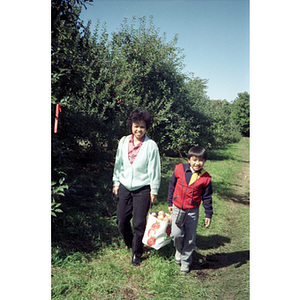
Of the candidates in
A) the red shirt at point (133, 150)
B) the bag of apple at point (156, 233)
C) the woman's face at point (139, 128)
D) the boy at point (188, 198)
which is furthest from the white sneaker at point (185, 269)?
the woman's face at point (139, 128)

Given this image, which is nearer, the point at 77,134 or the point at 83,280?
the point at 83,280

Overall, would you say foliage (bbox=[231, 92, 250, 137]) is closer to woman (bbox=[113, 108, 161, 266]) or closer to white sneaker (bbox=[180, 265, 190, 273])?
woman (bbox=[113, 108, 161, 266])

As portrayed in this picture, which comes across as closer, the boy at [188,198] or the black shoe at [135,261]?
the boy at [188,198]

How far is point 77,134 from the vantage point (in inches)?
131

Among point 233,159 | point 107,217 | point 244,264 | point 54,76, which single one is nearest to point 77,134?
point 54,76

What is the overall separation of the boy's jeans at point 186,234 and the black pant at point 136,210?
0.33 meters

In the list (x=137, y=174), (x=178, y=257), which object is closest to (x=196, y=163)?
(x=137, y=174)

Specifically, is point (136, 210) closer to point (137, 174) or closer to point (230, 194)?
point (137, 174)

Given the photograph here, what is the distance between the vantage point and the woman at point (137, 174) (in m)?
2.45

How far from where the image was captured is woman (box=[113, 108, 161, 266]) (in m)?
2.45

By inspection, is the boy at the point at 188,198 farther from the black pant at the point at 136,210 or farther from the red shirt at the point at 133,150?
the red shirt at the point at 133,150

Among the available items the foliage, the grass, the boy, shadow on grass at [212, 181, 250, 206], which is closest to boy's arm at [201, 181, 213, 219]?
the boy
